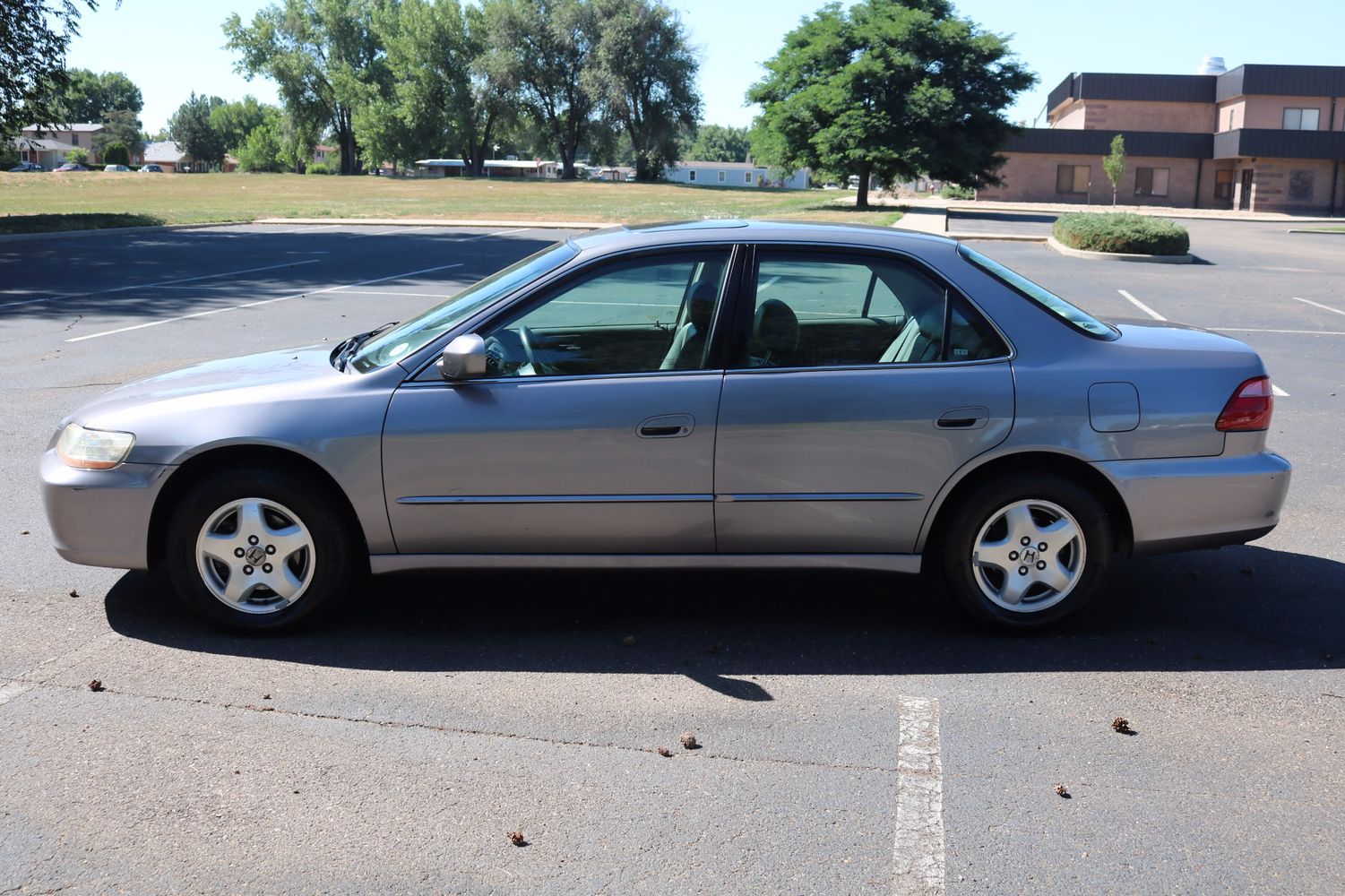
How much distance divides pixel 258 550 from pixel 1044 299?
334cm

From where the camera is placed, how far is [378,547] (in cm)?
474

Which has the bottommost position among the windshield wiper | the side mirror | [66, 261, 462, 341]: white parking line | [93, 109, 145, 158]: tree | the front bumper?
[66, 261, 462, 341]: white parking line

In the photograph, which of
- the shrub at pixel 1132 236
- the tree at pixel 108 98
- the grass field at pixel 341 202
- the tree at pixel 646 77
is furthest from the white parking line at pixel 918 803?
the tree at pixel 108 98

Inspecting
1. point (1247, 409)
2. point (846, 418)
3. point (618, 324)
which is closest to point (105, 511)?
point (618, 324)

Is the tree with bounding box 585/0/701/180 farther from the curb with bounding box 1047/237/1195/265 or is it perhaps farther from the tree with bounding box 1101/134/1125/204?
the curb with bounding box 1047/237/1195/265

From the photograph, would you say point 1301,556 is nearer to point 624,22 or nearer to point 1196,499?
point 1196,499

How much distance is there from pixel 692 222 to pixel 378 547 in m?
1.95

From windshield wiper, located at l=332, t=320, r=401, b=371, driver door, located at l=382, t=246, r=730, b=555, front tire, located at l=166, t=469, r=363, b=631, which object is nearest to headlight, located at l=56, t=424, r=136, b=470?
front tire, located at l=166, t=469, r=363, b=631

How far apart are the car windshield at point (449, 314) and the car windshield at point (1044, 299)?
1.67 metres

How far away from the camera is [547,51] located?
299ft

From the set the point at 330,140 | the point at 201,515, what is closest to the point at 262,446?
the point at 201,515

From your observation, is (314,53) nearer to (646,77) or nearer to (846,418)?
(646,77)

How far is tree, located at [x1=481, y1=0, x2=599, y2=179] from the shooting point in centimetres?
8906

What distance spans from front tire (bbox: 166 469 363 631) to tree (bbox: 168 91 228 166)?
154 meters
